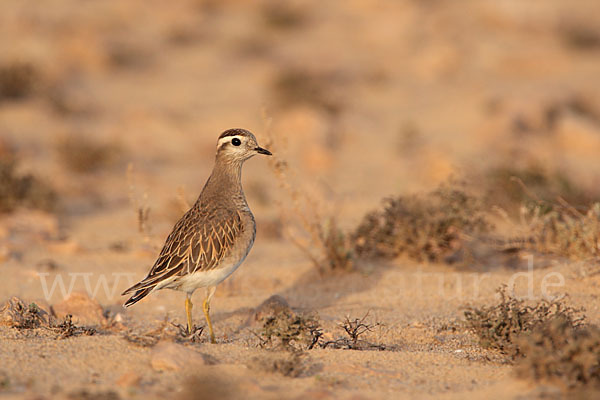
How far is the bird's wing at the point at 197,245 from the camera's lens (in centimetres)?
510

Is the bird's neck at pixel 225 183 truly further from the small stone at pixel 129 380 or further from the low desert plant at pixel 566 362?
the low desert plant at pixel 566 362

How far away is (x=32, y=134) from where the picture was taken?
12438 mm

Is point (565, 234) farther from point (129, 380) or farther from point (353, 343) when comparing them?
point (129, 380)

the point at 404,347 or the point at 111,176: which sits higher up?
the point at 111,176

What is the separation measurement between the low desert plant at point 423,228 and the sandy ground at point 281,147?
9.1 inches

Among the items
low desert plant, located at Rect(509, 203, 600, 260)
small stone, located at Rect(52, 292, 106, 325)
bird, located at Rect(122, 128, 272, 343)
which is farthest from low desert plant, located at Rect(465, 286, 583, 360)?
small stone, located at Rect(52, 292, 106, 325)

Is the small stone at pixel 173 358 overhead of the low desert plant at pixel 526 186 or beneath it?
beneath

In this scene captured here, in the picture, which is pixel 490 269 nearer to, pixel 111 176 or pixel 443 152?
pixel 443 152

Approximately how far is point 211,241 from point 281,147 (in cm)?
146

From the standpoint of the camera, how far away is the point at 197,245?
5.17m

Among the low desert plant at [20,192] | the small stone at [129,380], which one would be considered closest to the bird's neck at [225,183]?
the small stone at [129,380]

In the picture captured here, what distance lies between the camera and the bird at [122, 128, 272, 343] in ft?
16.8

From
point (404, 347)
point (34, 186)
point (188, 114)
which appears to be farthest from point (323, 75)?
point (404, 347)

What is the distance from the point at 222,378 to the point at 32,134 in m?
9.72
